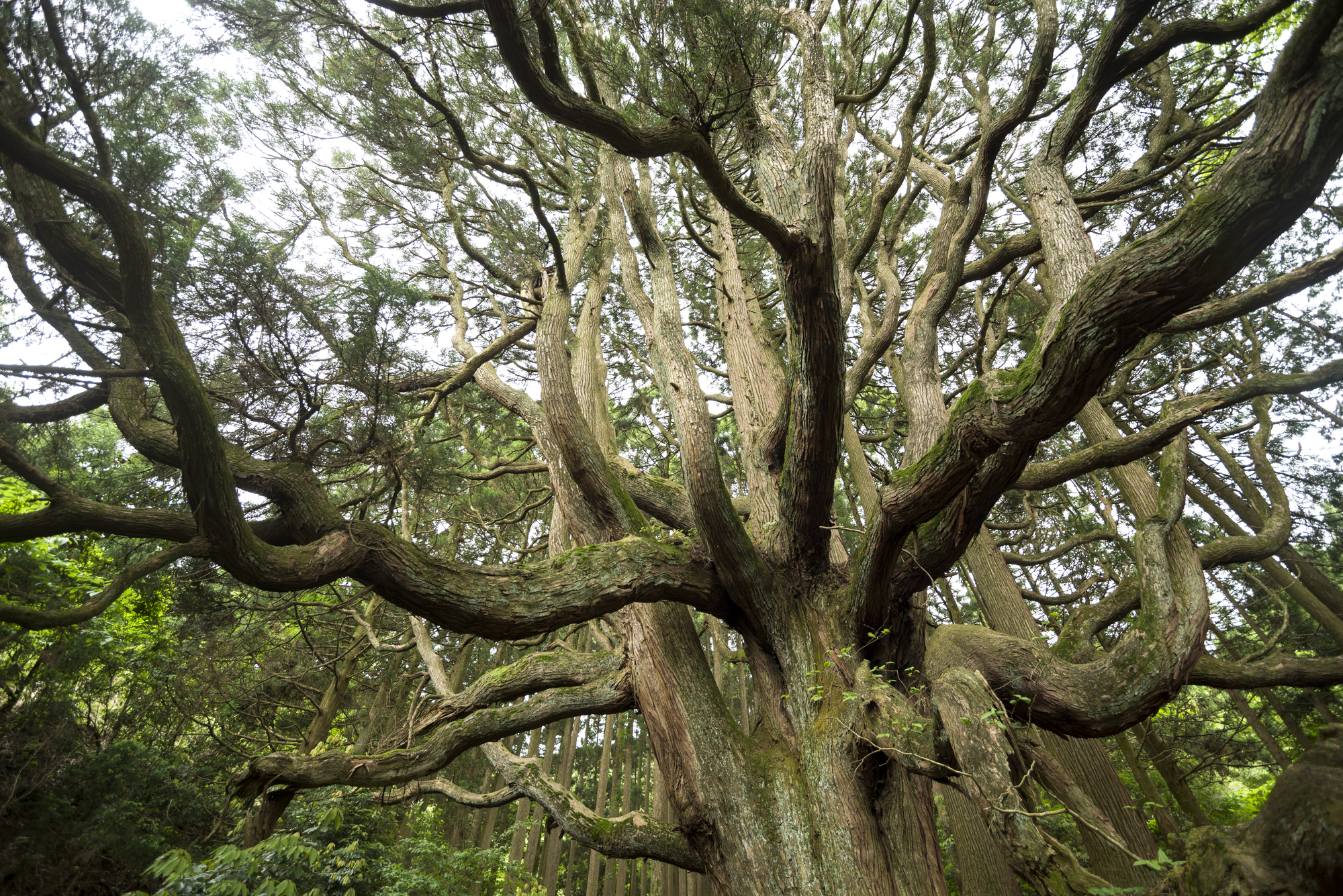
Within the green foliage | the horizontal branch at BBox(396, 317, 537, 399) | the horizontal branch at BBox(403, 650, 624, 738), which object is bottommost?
the green foliage

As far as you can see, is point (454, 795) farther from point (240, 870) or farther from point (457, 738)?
point (240, 870)

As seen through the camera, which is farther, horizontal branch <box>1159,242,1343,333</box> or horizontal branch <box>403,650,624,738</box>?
horizontal branch <box>403,650,624,738</box>

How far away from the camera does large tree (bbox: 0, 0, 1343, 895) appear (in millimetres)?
2424

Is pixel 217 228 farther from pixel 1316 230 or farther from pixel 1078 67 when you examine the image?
pixel 1316 230

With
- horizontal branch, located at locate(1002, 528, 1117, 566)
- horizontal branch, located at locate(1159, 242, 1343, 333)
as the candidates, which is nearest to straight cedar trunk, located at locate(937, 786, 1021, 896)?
horizontal branch, located at locate(1002, 528, 1117, 566)

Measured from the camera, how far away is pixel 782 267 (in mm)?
2871

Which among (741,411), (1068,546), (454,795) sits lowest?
(454,795)

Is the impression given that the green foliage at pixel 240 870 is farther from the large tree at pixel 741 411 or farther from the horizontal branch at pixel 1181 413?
the horizontal branch at pixel 1181 413

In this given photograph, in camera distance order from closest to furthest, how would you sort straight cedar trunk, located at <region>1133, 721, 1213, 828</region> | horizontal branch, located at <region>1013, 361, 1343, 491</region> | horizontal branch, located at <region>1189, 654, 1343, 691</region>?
horizontal branch, located at <region>1013, 361, 1343, 491</region>
horizontal branch, located at <region>1189, 654, 1343, 691</region>
straight cedar trunk, located at <region>1133, 721, 1213, 828</region>

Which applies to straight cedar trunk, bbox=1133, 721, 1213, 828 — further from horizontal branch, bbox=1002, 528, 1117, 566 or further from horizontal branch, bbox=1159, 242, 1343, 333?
horizontal branch, bbox=1159, 242, 1343, 333

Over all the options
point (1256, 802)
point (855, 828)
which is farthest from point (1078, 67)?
point (1256, 802)

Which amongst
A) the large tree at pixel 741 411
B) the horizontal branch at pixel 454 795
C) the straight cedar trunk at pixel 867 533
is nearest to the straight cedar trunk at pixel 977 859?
the large tree at pixel 741 411

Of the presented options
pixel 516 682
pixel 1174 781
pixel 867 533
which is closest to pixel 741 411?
pixel 867 533

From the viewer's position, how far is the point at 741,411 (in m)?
5.31
